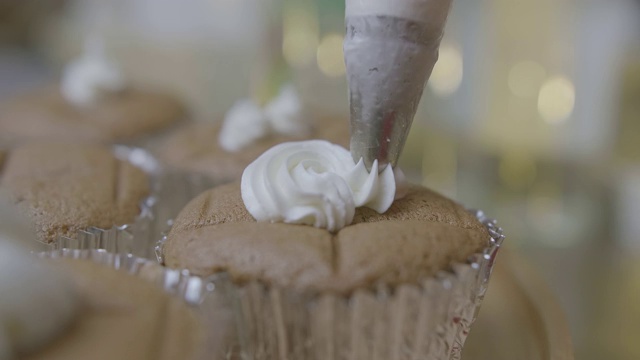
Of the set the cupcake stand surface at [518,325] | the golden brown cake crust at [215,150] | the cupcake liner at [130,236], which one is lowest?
the cupcake stand surface at [518,325]

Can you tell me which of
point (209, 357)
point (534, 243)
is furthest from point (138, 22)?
point (209, 357)

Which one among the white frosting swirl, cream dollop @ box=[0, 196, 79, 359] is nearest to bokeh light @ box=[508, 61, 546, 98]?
the white frosting swirl

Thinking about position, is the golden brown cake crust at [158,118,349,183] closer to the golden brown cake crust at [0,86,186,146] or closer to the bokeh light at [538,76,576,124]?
the golden brown cake crust at [0,86,186,146]

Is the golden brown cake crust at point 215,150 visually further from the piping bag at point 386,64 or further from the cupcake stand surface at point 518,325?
the cupcake stand surface at point 518,325

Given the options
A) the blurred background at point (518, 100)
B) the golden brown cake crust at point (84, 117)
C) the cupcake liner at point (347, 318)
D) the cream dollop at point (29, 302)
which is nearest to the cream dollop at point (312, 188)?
the cupcake liner at point (347, 318)

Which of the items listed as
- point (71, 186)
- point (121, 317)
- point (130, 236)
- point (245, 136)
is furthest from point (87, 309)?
point (245, 136)

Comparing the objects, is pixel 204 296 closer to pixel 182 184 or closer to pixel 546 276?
pixel 182 184

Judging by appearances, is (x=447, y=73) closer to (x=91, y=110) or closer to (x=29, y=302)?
(x=91, y=110)
